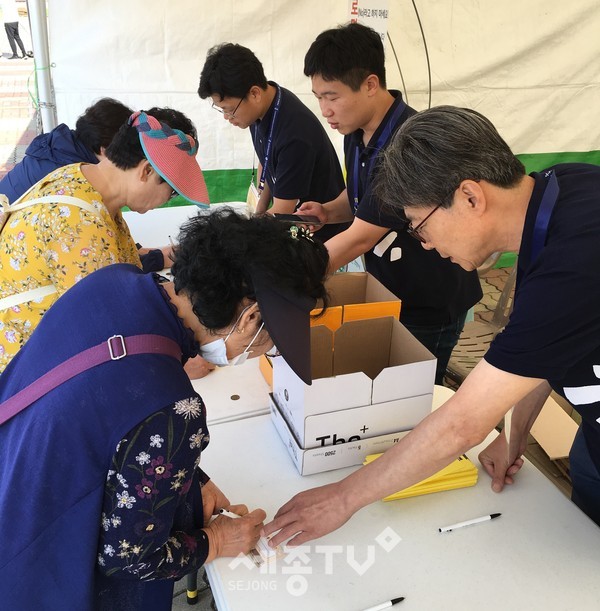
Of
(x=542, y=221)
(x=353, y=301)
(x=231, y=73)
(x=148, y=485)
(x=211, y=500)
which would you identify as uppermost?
(x=231, y=73)

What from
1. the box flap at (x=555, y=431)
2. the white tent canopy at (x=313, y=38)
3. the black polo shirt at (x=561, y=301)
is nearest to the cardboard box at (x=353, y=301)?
the black polo shirt at (x=561, y=301)

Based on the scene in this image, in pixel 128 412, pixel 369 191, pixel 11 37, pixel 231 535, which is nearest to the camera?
pixel 128 412

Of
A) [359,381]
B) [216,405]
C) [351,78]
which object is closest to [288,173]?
[351,78]

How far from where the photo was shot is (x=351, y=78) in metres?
1.67

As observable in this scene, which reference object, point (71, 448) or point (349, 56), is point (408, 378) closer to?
point (71, 448)

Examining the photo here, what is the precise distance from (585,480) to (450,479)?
354 mm

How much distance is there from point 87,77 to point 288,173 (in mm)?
1340

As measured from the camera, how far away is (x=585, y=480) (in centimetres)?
127

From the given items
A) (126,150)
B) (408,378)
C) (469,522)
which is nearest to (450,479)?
(469,522)

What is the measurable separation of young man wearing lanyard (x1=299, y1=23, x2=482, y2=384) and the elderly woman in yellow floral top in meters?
0.48

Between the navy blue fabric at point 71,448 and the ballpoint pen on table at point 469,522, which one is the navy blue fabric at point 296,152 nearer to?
the ballpoint pen on table at point 469,522

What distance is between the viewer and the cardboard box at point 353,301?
4.73 ft

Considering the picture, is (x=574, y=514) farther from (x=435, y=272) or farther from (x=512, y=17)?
(x=512, y=17)

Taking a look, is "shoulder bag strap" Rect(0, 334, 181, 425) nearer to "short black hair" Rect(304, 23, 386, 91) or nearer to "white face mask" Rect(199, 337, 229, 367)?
"white face mask" Rect(199, 337, 229, 367)
